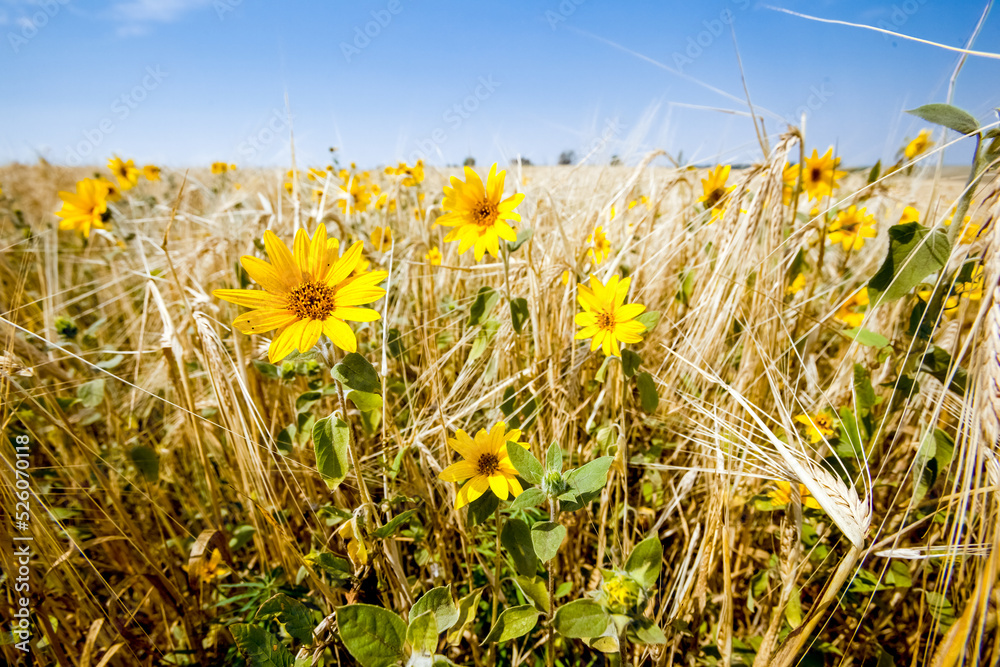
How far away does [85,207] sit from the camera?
7.79 ft

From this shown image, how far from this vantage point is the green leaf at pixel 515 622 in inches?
32.0

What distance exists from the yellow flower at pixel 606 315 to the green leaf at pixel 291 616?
2.66 ft

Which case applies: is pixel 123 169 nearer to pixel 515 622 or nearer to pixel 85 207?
pixel 85 207

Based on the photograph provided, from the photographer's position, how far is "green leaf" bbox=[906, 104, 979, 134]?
2.68ft

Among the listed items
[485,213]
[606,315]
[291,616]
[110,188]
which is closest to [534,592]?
[291,616]

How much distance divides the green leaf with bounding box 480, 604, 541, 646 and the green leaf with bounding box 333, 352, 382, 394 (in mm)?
466

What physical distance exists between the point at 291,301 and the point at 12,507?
0.77 m

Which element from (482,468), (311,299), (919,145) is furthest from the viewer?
(919,145)

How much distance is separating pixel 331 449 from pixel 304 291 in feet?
0.96

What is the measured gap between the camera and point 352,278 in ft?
2.88

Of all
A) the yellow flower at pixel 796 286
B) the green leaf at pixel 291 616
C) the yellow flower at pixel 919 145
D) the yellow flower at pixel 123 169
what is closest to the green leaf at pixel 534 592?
the green leaf at pixel 291 616

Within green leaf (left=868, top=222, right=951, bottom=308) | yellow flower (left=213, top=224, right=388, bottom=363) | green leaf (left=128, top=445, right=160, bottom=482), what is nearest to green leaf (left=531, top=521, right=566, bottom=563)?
yellow flower (left=213, top=224, right=388, bottom=363)

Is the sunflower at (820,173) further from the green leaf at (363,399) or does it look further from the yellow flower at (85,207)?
the yellow flower at (85,207)

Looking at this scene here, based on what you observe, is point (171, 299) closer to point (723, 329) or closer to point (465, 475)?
point (465, 475)
